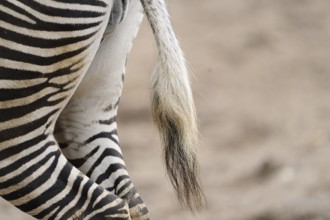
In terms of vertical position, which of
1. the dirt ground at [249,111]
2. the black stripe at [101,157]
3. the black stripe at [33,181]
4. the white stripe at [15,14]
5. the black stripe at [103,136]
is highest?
the dirt ground at [249,111]

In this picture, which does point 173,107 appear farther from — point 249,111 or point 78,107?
point 249,111

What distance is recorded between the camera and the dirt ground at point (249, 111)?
7.17 metres

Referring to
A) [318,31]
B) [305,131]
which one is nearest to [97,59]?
[305,131]

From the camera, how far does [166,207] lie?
7355mm

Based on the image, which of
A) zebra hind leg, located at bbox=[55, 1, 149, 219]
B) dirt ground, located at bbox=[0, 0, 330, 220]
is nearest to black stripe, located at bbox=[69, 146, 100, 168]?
zebra hind leg, located at bbox=[55, 1, 149, 219]

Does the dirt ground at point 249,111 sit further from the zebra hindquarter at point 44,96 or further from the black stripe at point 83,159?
the zebra hindquarter at point 44,96

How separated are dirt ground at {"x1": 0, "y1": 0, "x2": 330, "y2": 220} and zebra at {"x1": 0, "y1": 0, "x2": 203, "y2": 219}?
2.12 meters

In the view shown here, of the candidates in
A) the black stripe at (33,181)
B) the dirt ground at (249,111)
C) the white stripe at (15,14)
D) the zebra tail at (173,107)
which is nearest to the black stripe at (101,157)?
the zebra tail at (173,107)

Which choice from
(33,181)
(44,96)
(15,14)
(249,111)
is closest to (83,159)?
(33,181)

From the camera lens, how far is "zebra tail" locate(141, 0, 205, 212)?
391 centimetres

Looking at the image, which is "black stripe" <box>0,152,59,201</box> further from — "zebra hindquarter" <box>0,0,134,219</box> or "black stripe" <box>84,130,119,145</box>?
"black stripe" <box>84,130,119,145</box>

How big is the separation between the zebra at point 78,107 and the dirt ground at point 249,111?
2.12 metres

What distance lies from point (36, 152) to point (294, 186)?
12.3ft

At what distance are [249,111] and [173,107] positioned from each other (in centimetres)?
545
